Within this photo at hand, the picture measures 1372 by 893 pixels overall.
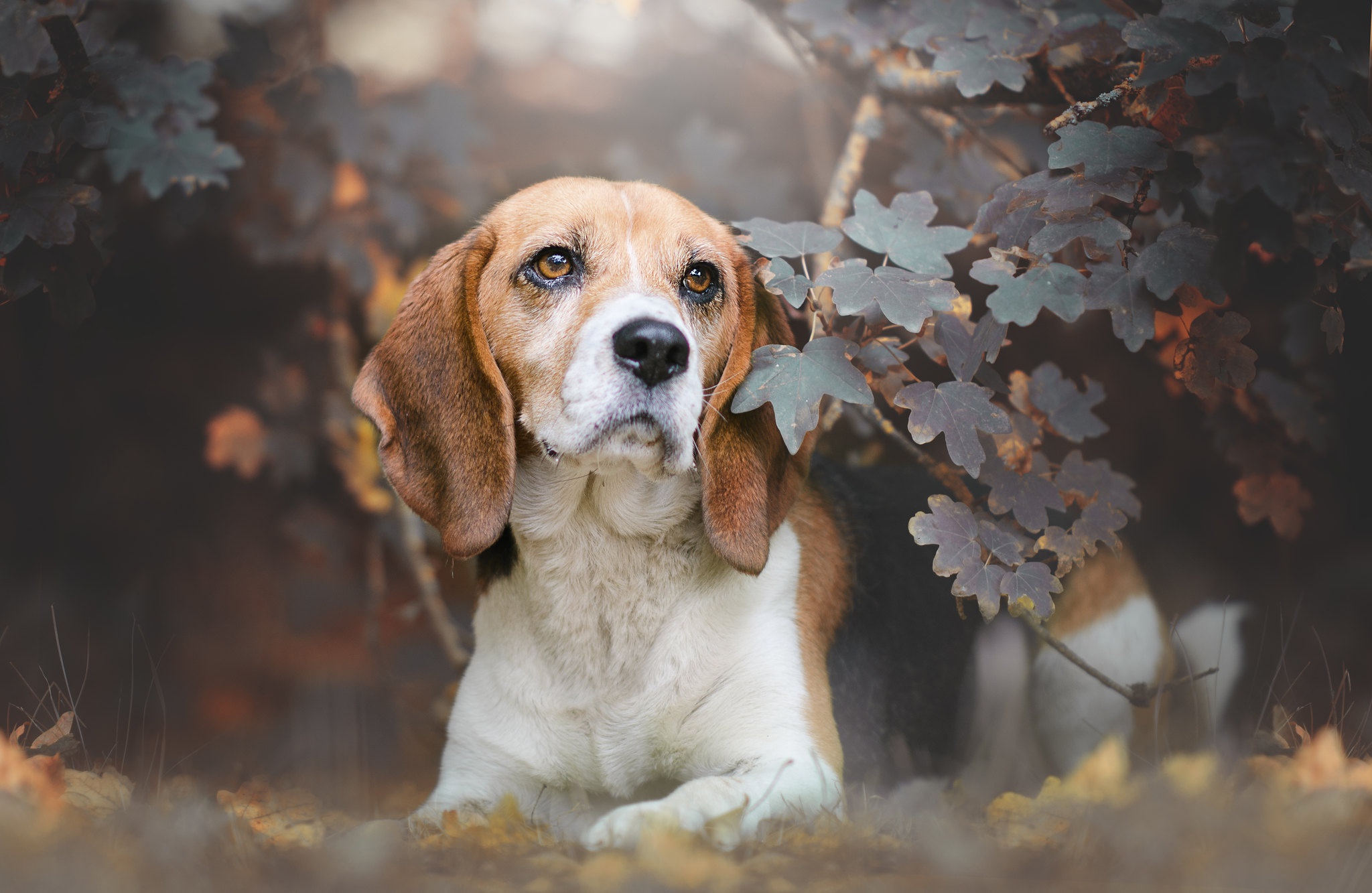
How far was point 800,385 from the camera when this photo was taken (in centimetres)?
205

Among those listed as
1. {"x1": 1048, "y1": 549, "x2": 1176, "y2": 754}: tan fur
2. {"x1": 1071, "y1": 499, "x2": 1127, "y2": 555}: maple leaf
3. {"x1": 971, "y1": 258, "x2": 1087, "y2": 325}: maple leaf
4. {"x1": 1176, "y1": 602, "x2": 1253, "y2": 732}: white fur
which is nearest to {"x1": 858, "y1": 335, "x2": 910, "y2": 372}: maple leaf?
Answer: {"x1": 971, "y1": 258, "x2": 1087, "y2": 325}: maple leaf

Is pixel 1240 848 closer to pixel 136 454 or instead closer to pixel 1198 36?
pixel 1198 36

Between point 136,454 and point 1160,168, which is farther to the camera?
point 136,454

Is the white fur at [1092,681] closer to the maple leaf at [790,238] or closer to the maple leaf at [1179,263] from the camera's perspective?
the maple leaf at [1179,263]

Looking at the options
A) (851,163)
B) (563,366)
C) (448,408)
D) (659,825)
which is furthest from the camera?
(851,163)

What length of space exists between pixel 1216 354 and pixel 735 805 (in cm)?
148

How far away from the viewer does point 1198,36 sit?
6.89 feet

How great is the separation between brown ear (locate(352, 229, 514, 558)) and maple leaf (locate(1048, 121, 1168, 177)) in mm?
1311

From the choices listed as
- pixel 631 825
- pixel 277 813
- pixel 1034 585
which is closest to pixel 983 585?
pixel 1034 585

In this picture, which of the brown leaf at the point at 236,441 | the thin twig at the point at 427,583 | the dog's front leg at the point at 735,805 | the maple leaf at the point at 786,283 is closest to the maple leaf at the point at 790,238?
the maple leaf at the point at 786,283

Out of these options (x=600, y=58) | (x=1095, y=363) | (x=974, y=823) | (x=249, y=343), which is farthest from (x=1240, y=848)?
(x=249, y=343)

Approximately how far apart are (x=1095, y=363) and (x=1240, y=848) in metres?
1.83

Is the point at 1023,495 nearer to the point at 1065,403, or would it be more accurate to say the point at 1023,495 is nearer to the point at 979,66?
the point at 1065,403

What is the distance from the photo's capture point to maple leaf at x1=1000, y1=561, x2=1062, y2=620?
6.95 feet
